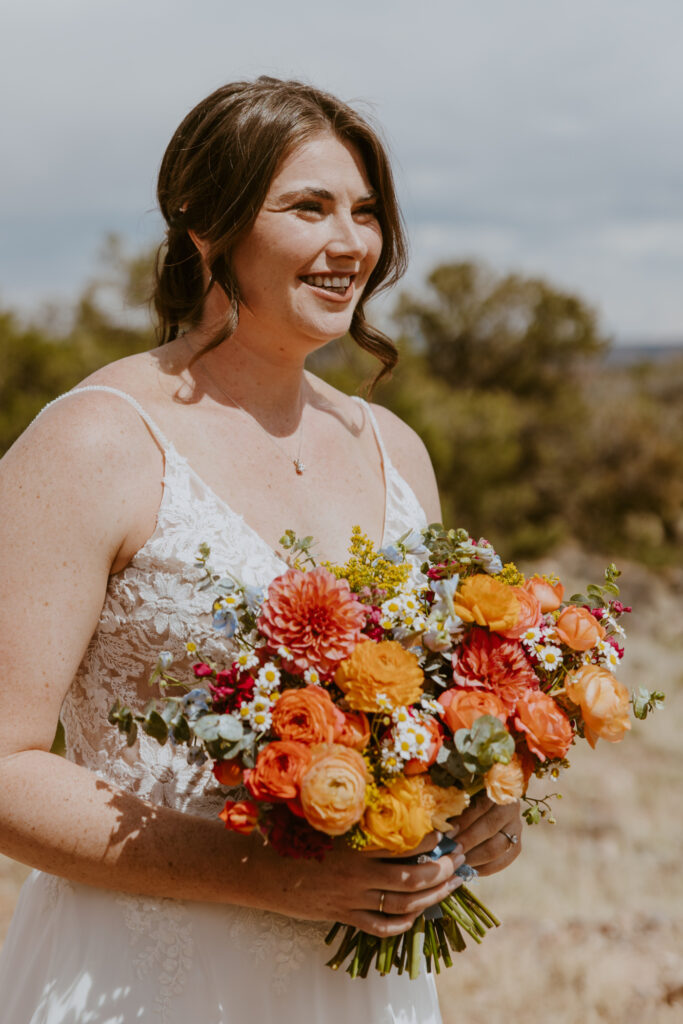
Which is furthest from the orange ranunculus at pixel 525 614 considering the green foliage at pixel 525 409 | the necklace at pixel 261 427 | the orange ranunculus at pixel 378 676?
the green foliage at pixel 525 409

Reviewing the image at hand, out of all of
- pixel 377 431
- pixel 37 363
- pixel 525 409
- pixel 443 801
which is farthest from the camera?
pixel 525 409

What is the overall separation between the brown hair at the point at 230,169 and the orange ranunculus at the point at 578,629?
1.10 m

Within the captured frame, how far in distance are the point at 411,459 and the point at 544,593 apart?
972mm

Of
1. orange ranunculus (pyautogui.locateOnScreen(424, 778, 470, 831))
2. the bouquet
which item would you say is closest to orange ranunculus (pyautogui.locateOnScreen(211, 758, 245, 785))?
the bouquet

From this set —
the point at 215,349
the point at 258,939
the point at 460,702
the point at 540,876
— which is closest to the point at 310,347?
the point at 215,349

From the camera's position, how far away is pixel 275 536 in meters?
2.34

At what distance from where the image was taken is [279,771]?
1.69m

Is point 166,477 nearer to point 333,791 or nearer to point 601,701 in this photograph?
point 333,791

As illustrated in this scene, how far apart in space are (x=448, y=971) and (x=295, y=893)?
386 centimetres

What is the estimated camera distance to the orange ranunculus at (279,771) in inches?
66.1

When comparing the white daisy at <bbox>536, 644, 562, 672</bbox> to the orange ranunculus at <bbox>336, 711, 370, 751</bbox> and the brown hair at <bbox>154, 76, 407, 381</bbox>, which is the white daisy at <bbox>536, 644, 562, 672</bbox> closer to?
the orange ranunculus at <bbox>336, 711, 370, 751</bbox>

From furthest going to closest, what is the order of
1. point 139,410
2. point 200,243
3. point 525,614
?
point 200,243 → point 139,410 → point 525,614

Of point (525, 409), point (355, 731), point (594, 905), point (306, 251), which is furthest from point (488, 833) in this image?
point (525, 409)

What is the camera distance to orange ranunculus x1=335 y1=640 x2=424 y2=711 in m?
1.75
